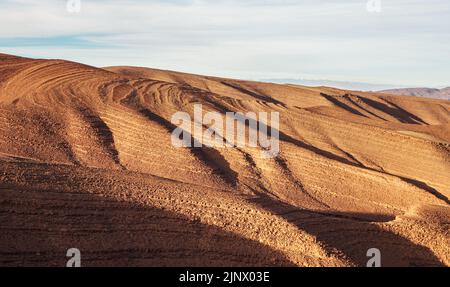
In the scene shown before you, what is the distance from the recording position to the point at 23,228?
34.6ft

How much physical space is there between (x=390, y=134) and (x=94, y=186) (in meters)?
16.2

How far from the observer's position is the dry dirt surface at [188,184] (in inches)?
426

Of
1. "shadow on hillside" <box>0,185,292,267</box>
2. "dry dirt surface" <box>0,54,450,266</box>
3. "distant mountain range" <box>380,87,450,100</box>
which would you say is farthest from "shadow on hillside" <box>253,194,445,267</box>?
"distant mountain range" <box>380,87,450,100</box>

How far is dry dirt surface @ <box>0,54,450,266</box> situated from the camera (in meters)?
10.8

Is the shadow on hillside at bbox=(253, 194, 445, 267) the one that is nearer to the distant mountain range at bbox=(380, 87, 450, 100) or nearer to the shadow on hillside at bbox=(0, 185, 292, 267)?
the shadow on hillside at bbox=(0, 185, 292, 267)

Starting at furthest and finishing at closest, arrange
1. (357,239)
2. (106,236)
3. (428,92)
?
(428,92), (357,239), (106,236)

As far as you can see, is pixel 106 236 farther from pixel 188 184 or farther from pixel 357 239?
pixel 357 239

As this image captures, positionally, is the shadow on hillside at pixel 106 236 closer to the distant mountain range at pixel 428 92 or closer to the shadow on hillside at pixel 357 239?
the shadow on hillside at pixel 357 239

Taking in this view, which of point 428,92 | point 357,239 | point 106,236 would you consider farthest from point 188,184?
point 428,92

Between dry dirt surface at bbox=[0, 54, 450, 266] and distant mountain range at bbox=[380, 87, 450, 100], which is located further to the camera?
distant mountain range at bbox=[380, 87, 450, 100]

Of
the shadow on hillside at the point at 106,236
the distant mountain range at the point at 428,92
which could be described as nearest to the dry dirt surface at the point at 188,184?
the shadow on hillside at the point at 106,236

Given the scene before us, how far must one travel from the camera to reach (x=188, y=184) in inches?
540

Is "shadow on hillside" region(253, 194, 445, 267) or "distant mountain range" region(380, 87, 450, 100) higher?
"shadow on hillside" region(253, 194, 445, 267)

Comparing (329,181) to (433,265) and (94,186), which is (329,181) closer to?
(433,265)
